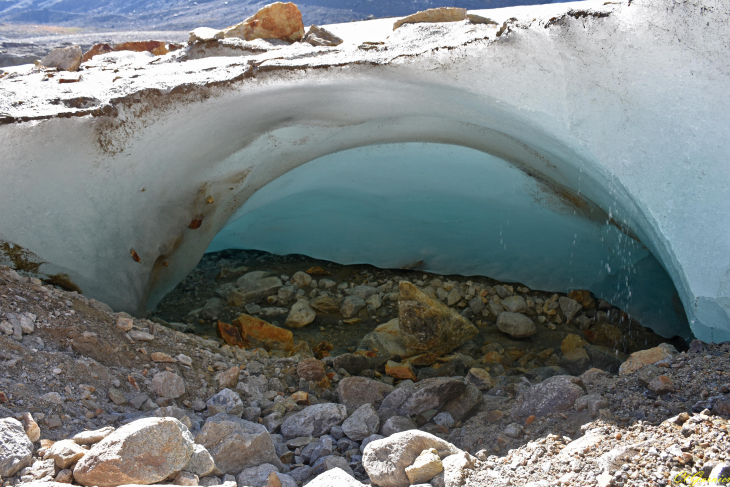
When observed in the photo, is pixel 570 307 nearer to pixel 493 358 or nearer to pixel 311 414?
pixel 493 358

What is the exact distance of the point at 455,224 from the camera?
3.05m

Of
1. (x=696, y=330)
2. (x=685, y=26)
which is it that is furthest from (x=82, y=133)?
(x=696, y=330)

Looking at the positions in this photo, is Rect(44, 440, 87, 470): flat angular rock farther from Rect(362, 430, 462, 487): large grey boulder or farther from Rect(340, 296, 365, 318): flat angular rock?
Rect(340, 296, 365, 318): flat angular rock

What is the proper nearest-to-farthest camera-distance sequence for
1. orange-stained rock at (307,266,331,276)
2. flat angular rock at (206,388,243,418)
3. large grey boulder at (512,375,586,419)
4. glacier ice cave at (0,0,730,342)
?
large grey boulder at (512,375,586,419) < flat angular rock at (206,388,243,418) < glacier ice cave at (0,0,730,342) < orange-stained rock at (307,266,331,276)

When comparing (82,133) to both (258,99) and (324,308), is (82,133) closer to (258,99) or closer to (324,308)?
(258,99)

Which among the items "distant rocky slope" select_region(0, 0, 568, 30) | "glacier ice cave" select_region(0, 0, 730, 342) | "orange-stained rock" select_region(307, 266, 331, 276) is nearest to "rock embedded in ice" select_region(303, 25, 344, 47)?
"glacier ice cave" select_region(0, 0, 730, 342)

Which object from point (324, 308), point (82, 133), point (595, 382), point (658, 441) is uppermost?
point (82, 133)

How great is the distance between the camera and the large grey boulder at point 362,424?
1493mm

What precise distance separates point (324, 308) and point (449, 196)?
945 millimetres

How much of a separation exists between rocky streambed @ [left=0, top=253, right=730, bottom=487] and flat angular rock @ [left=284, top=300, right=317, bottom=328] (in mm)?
423

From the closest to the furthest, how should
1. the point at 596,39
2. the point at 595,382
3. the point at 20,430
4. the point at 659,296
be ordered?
the point at 20,430, the point at 595,382, the point at 596,39, the point at 659,296

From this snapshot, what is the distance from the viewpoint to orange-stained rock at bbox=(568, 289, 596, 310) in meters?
2.88

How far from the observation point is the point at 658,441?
111 centimetres

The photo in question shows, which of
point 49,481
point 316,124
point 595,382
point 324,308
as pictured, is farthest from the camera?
point 324,308
